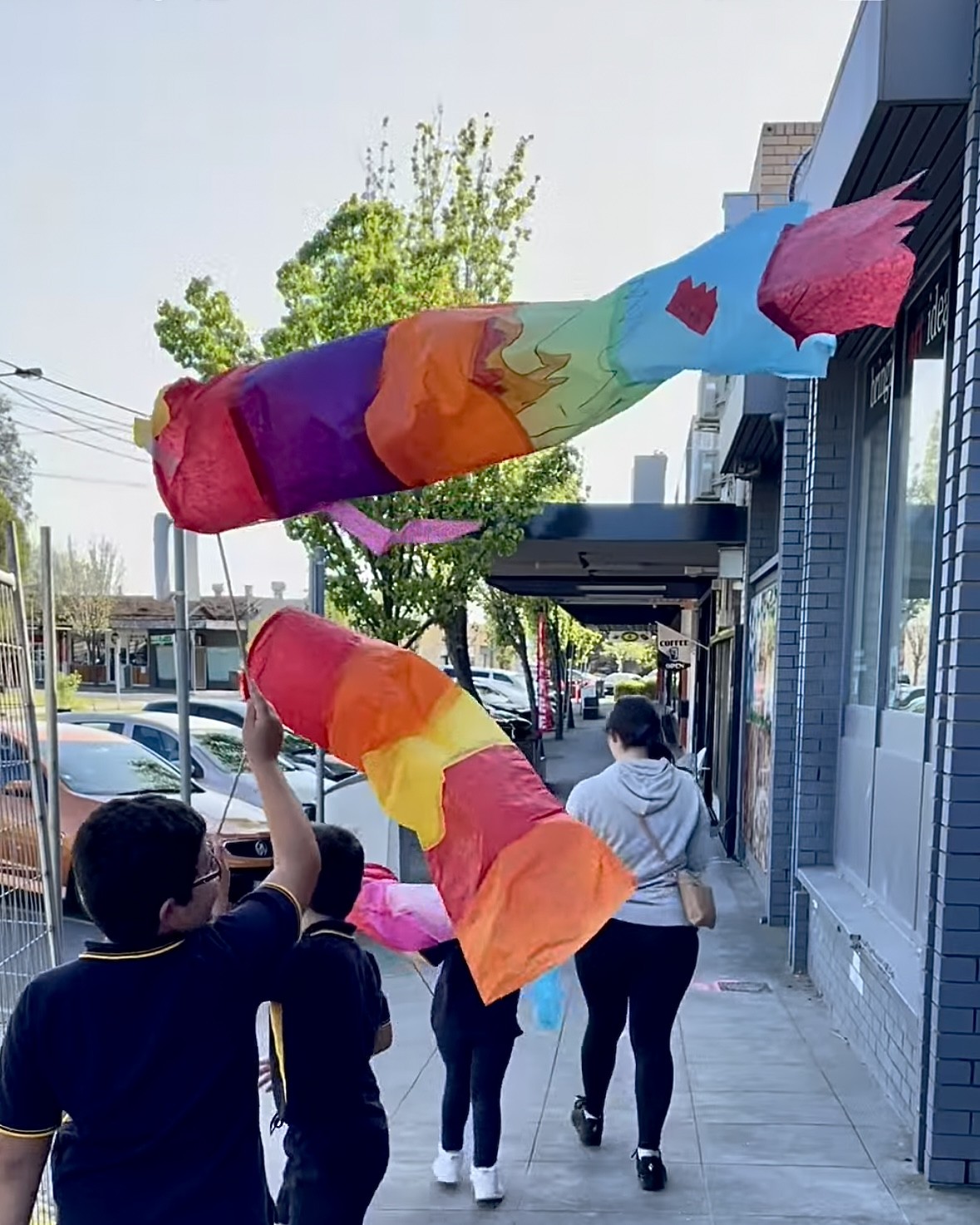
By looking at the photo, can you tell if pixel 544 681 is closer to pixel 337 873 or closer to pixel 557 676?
pixel 557 676

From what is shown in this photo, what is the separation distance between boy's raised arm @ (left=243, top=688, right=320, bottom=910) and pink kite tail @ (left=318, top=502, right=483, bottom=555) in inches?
17.1

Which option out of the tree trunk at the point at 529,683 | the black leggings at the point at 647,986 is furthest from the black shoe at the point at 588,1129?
the tree trunk at the point at 529,683

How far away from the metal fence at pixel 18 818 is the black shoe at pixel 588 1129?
1988 mm

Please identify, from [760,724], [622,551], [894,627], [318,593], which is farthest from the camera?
[622,551]

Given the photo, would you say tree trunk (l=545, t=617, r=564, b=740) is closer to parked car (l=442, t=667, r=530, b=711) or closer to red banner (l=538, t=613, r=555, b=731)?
red banner (l=538, t=613, r=555, b=731)

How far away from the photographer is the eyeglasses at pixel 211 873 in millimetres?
2061

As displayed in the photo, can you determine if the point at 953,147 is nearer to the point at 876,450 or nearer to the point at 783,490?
the point at 876,450

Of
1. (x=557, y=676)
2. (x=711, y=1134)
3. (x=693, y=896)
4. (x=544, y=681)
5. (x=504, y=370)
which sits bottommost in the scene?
(x=557, y=676)

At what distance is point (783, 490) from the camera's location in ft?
26.2

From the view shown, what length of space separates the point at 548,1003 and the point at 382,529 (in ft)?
5.98

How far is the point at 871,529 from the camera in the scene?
22.3ft

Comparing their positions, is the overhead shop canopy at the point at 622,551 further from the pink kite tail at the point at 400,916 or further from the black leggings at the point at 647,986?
the pink kite tail at the point at 400,916

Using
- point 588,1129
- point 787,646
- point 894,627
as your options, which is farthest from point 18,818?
point 787,646

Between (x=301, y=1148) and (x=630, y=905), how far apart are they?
5.66ft
